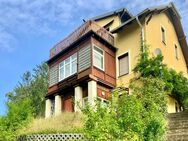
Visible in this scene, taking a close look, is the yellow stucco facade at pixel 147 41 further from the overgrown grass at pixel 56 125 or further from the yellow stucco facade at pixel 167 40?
the overgrown grass at pixel 56 125

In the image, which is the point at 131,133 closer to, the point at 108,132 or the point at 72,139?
the point at 108,132

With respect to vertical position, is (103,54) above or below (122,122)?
above

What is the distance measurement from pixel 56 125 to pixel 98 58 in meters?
8.45

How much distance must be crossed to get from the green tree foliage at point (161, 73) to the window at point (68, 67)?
4.30 m

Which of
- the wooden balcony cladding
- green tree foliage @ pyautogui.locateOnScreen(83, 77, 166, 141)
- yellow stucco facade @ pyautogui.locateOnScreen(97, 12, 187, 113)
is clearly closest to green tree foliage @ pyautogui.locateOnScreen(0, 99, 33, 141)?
the wooden balcony cladding

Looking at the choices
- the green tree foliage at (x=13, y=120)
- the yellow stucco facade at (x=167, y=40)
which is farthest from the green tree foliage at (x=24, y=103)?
the yellow stucco facade at (x=167, y=40)

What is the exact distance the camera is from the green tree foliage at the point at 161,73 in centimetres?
2181

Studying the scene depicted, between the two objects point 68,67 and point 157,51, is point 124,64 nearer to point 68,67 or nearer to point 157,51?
point 157,51

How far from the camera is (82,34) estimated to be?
24.3 m

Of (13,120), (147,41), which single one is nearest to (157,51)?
(147,41)

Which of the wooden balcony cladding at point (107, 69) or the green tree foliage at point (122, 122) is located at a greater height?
the wooden balcony cladding at point (107, 69)

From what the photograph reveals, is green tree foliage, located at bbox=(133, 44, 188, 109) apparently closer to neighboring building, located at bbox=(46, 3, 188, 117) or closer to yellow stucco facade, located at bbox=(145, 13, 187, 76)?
neighboring building, located at bbox=(46, 3, 188, 117)

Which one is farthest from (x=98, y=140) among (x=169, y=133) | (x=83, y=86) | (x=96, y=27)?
(x=96, y=27)

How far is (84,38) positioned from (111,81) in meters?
3.46
